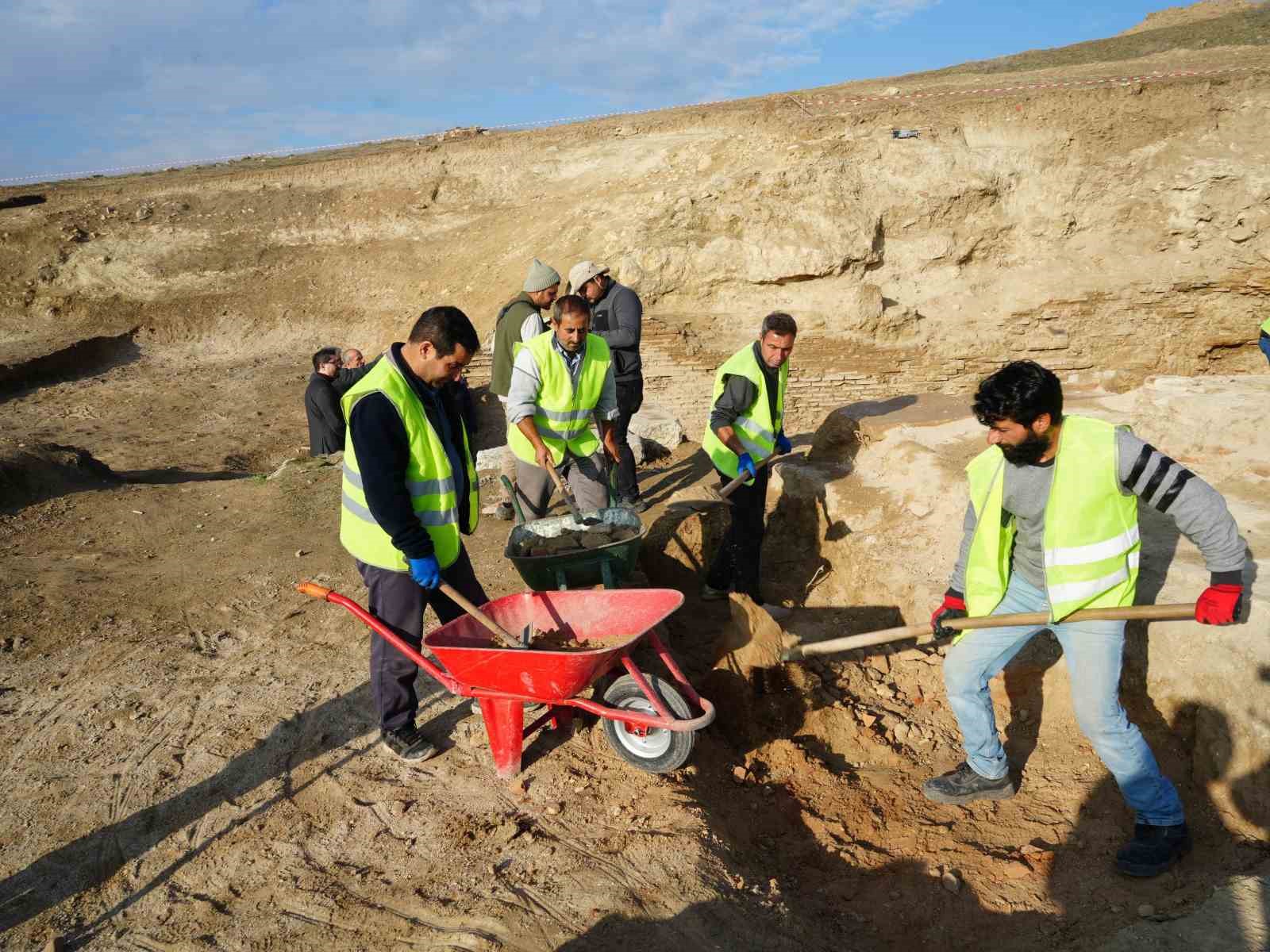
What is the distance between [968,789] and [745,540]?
2.00 meters

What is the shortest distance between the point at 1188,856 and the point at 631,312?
479cm

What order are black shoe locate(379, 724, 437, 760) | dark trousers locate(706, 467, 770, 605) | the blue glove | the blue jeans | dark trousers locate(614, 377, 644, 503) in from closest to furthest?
1. the blue jeans
2. the blue glove
3. black shoe locate(379, 724, 437, 760)
4. dark trousers locate(706, 467, 770, 605)
5. dark trousers locate(614, 377, 644, 503)

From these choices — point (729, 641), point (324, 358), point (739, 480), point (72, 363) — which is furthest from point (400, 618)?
point (72, 363)

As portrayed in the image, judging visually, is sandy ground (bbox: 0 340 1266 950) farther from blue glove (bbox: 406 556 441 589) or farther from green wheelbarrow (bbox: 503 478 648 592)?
blue glove (bbox: 406 556 441 589)

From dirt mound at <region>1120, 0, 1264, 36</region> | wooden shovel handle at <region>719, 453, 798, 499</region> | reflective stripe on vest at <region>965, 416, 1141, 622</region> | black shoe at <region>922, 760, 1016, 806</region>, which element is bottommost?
black shoe at <region>922, 760, 1016, 806</region>

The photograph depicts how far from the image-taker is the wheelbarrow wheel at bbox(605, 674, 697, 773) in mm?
3498

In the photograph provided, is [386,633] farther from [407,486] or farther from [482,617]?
[407,486]

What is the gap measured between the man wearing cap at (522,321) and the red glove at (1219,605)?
4.22 meters

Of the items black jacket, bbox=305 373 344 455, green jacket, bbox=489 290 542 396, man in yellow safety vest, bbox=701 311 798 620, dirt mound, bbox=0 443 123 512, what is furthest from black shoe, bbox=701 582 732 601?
dirt mound, bbox=0 443 123 512

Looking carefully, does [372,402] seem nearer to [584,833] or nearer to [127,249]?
[584,833]

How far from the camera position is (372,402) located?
10.8ft

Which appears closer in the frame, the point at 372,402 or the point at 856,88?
the point at 372,402

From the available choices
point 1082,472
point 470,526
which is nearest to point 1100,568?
point 1082,472

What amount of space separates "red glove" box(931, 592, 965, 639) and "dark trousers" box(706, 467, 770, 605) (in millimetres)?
1664
